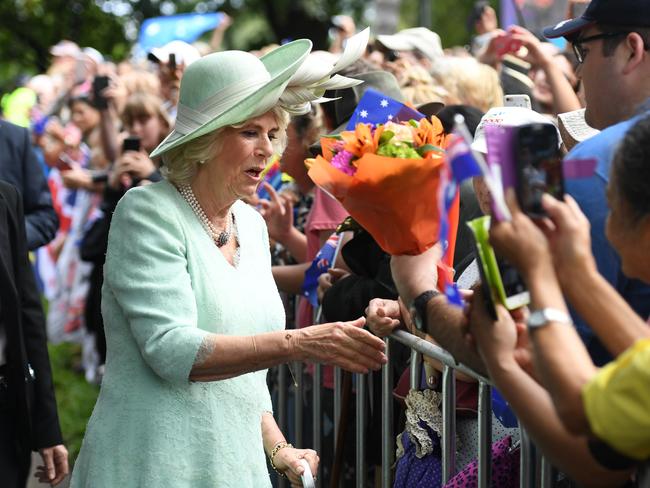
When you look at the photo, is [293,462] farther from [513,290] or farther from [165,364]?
[513,290]

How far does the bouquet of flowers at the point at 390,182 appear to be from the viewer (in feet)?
10.5

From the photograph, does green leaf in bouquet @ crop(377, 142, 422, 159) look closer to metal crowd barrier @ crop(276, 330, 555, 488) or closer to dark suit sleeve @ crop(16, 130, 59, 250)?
metal crowd barrier @ crop(276, 330, 555, 488)

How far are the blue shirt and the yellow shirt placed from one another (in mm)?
750

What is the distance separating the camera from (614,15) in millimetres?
3557

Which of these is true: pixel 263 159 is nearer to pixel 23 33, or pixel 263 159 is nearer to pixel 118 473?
pixel 118 473

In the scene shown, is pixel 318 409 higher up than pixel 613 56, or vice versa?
pixel 613 56

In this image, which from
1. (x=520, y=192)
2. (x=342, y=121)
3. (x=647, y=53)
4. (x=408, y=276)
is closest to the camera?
(x=520, y=192)

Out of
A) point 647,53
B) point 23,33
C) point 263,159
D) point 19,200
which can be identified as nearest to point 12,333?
point 19,200

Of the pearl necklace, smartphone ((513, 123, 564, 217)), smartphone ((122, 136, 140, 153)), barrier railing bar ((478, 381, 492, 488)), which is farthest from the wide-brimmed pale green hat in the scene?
smartphone ((122, 136, 140, 153))

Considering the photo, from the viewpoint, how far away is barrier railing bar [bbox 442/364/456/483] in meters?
3.84

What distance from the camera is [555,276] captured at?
2346 millimetres

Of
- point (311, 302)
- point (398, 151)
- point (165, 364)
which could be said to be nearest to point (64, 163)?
point (311, 302)

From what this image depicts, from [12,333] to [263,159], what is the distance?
1.20 meters

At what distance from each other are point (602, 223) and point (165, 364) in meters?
1.32
